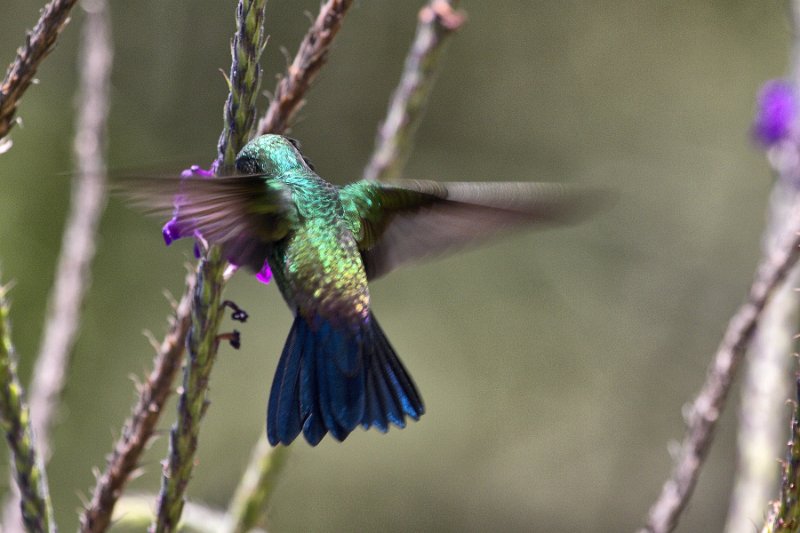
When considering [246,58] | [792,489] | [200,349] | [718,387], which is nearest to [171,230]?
[200,349]

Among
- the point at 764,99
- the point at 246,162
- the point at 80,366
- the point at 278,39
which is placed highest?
the point at 278,39

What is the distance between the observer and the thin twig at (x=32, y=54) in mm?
1754

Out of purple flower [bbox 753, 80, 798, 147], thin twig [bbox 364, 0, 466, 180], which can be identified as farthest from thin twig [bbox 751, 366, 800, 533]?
purple flower [bbox 753, 80, 798, 147]

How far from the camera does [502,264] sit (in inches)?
335

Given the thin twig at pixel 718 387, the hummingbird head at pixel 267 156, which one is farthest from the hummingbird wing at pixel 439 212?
the thin twig at pixel 718 387

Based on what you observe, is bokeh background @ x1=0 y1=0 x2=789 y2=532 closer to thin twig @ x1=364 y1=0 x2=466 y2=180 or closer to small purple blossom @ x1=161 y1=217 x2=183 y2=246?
thin twig @ x1=364 y1=0 x2=466 y2=180

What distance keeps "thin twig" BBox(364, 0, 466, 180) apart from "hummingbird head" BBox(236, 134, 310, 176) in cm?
62

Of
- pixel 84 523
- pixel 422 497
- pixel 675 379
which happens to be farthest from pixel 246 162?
pixel 675 379

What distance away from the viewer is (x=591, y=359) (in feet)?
28.5

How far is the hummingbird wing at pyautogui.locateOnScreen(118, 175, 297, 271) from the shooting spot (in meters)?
1.56

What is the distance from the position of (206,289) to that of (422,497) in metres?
6.52

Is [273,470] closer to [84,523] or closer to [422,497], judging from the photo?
[84,523]

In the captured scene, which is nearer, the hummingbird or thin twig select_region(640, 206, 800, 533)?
the hummingbird

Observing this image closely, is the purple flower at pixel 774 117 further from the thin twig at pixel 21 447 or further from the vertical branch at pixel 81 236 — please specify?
the thin twig at pixel 21 447
